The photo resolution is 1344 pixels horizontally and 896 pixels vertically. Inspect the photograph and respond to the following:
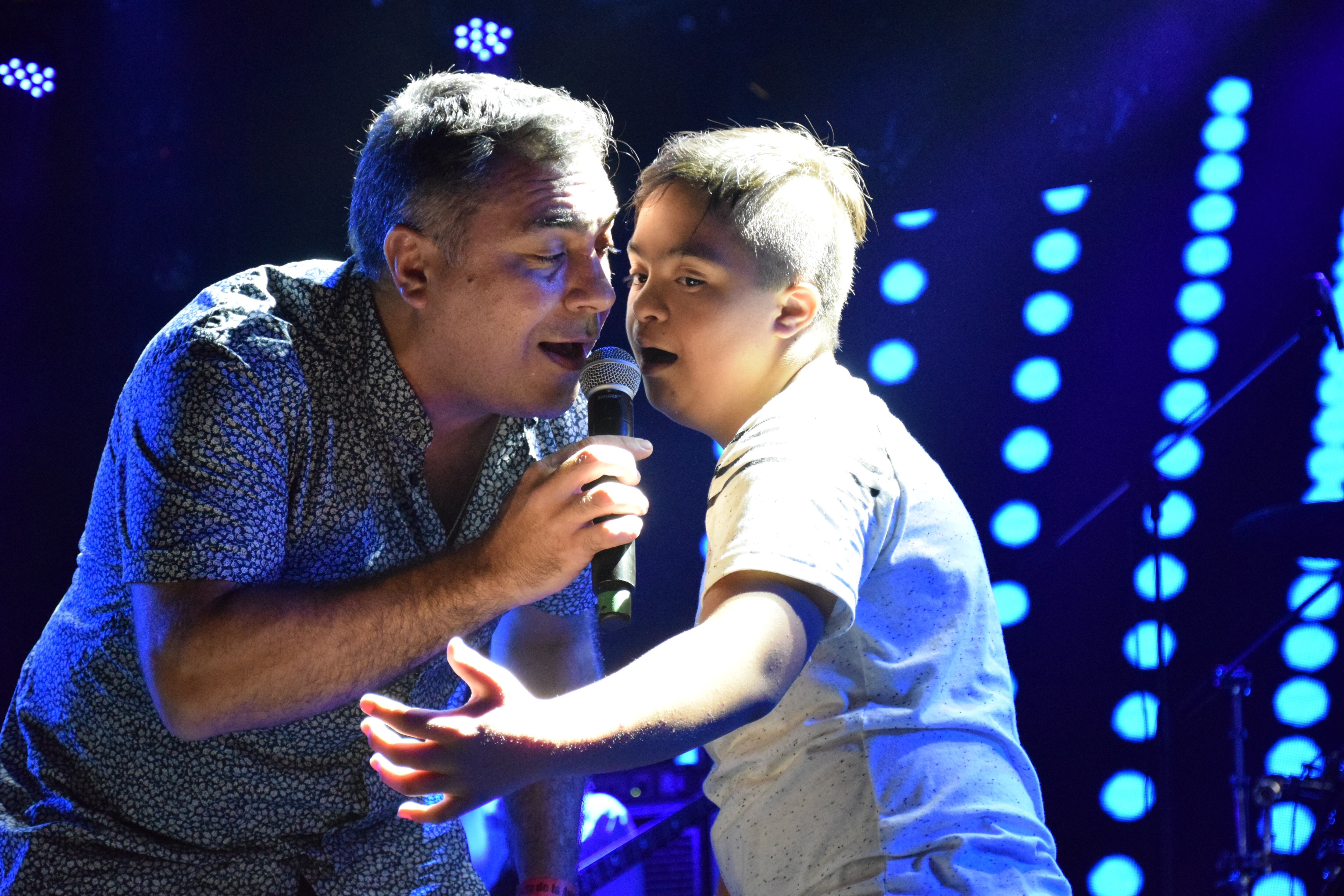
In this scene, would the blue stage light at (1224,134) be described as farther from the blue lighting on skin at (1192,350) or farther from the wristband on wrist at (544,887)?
the wristband on wrist at (544,887)

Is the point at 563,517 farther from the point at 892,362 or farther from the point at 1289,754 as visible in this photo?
the point at 1289,754

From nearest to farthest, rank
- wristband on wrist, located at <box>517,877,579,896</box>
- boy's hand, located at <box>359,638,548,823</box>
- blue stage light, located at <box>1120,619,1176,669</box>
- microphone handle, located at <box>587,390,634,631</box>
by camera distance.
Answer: boy's hand, located at <box>359,638,548,823</box>, microphone handle, located at <box>587,390,634,631</box>, wristband on wrist, located at <box>517,877,579,896</box>, blue stage light, located at <box>1120,619,1176,669</box>

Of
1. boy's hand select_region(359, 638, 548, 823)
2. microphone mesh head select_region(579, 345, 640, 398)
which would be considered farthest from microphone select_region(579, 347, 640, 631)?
boy's hand select_region(359, 638, 548, 823)

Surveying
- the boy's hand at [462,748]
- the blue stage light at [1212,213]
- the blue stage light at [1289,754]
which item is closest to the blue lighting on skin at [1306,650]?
the blue stage light at [1289,754]

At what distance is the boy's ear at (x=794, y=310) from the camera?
1670 millimetres

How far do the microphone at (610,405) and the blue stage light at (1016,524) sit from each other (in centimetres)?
214

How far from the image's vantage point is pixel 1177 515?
3.42 meters

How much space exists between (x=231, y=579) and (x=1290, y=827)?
11.6ft

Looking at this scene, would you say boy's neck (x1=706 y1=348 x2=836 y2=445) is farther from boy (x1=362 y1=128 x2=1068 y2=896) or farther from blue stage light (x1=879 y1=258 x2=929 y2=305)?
blue stage light (x1=879 y1=258 x2=929 y2=305)

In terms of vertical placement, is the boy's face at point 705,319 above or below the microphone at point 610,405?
above

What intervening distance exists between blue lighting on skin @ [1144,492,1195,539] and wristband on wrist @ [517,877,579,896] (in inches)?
96.9

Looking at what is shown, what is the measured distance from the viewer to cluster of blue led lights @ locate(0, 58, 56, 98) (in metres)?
3.17

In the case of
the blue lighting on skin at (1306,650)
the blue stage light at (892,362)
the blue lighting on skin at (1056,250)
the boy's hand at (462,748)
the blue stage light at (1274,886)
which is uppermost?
the blue lighting on skin at (1056,250)

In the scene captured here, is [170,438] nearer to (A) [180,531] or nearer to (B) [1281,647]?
(A) [180,531]
